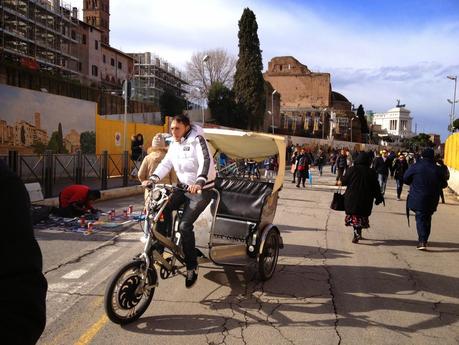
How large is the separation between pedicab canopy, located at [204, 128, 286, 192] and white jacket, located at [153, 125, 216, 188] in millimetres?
886

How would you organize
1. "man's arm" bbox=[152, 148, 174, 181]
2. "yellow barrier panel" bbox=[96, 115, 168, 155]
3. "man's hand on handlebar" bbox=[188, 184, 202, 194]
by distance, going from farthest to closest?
"yellow barrier panel" bbox=[96, 115, 168, 155]
"man's arm" bbox=[152, 148, 174, 181]
"man's hand on handlebar" bbox=[188, 184, 202, 194]

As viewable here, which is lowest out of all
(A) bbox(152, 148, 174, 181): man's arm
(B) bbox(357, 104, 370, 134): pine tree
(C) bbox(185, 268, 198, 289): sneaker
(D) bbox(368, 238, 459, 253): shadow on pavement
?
(D) bbox(368, 238, 459, 253): shadow on pavement

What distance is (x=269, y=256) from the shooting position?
611 cm

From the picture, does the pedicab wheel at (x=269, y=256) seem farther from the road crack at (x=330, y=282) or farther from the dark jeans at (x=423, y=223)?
the dark jeans at (x=423, y=223)

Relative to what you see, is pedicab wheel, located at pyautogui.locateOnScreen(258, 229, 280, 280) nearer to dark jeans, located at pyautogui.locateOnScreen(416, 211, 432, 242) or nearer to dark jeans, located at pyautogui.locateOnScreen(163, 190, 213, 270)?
dark jeans, located at pyautogui.locateOnScreen(163, 190, 213, 270)

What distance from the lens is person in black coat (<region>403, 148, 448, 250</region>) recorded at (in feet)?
27.0

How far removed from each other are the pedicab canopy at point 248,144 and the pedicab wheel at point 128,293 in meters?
2.35

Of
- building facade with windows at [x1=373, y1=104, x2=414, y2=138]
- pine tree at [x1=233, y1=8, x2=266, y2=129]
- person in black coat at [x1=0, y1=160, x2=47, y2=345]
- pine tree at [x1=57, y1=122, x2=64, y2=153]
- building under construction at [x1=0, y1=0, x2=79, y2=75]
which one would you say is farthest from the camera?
building facade with windows at [x1=373, y1=104, x2=414, y2=138]

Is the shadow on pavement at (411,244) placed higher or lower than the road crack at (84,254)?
lower

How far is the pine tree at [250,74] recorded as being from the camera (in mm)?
52375

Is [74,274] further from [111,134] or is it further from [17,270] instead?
A: [111,134]

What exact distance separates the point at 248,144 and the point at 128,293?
320 centimetres

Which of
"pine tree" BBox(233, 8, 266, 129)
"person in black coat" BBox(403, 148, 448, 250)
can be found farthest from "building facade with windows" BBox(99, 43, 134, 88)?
"person in black coat" BBox(403, 148, 448, 250)

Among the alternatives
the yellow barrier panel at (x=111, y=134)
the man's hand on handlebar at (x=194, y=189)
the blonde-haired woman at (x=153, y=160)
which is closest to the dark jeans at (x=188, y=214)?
the man's hand on handlebar at (x=194, y=189)
